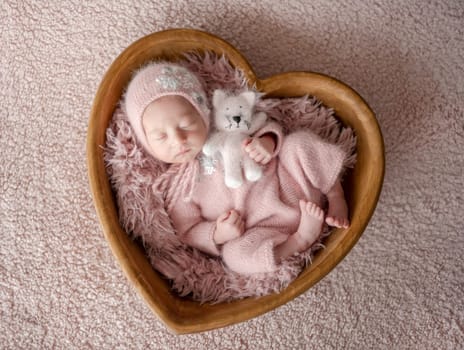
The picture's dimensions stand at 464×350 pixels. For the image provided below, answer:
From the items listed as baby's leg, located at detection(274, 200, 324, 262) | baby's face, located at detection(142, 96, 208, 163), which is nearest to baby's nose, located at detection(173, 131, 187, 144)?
baby's face, located at detection(142, 96, 208, 163)

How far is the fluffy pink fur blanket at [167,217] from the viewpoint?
103 centimetres

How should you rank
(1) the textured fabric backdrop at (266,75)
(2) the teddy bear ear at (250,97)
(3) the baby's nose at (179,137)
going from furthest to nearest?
(1) the textured fabric backdrop at (266,75)
(2) the teddy bear ear at (250,97)
(3) the baby's nose at (179,137)

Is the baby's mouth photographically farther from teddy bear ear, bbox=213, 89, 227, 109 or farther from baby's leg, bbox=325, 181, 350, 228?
baby's leg, bbox=325, 181, 350, 228

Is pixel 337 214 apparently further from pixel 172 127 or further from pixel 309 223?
pixel 172 127

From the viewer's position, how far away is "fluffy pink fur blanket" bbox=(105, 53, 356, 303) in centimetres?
103

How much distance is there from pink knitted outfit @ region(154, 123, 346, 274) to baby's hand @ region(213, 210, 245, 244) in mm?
13

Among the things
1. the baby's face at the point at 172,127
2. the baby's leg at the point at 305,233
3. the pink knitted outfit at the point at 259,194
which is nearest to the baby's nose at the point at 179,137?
the baby's face at the point at 172,127

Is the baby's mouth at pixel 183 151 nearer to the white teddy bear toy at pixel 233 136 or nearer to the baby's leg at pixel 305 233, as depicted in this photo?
the white teddy bear toy at pixel 233 136

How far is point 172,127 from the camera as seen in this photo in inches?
36.8

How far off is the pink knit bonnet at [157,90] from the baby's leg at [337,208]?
0.33 metres

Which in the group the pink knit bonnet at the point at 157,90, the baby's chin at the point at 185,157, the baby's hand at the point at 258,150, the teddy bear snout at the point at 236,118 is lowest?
the baby's chin at the point at 185,157

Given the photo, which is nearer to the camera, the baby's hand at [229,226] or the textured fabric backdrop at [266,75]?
the baby's hand at [229,226]

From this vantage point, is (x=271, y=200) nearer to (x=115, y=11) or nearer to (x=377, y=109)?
(x=377, y=109)

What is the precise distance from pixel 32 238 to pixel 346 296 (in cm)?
83
